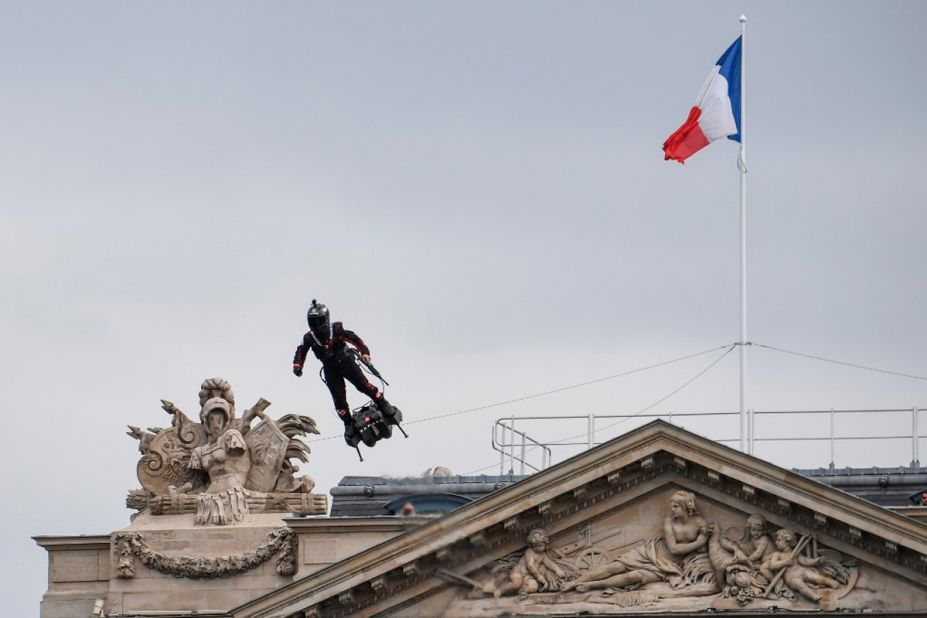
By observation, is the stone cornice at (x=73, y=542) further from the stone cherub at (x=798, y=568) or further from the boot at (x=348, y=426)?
the stone cherub at (x=798, y=568)

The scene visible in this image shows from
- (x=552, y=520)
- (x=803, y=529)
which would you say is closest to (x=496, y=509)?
(x=552, y=520)

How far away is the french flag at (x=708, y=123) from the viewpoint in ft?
250

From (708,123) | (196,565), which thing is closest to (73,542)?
(196,565)

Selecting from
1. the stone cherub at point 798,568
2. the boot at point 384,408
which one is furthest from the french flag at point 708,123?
the stone cherub at point 798,568

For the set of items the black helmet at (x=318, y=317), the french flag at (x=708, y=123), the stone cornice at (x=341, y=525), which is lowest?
the stone cornice at (x=341, y=525)

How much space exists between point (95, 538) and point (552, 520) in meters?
10.4

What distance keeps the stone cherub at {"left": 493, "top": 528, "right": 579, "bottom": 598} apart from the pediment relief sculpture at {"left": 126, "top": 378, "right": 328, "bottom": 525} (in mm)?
6087

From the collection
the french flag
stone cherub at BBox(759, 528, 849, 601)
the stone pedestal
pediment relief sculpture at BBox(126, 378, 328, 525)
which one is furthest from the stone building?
the french flag

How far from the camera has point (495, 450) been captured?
3014 inches

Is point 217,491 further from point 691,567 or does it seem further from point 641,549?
point 691,567

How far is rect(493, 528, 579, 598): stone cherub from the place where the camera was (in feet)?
218

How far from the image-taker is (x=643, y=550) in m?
66.2

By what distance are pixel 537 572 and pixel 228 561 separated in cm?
723

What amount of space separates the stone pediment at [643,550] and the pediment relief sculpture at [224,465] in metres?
Answer: 4.34
